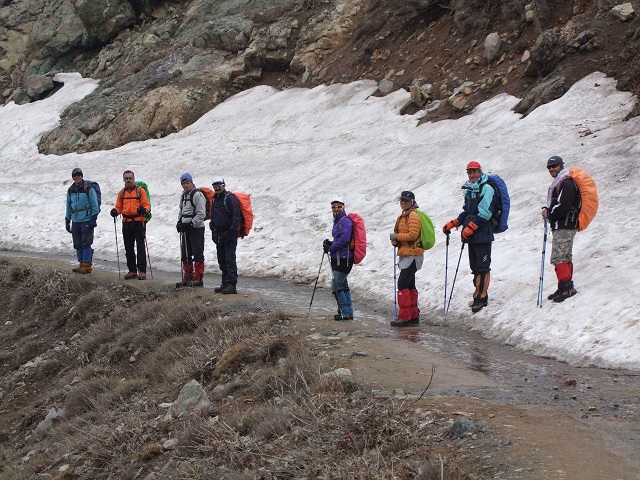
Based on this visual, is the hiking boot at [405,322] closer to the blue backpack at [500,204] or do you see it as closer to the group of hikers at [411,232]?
Answer: the group of hikers at [411,232]

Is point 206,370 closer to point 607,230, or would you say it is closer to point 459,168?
point 607,230

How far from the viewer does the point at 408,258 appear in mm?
11461

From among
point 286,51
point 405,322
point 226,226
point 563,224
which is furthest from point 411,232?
point 286,51

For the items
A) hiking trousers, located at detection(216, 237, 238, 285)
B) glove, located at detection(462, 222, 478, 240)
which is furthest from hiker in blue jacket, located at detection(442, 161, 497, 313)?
hiking trousers, located at detection(216, 237, 238, 285)

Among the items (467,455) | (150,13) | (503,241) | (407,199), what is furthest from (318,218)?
(150,13)

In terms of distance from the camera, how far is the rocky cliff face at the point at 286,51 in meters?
19.8

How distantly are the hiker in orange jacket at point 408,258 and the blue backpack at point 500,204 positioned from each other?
1.15m

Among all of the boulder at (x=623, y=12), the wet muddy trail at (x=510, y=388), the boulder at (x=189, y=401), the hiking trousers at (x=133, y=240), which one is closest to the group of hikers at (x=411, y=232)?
the wet muddy trail at (x=510, y=388)

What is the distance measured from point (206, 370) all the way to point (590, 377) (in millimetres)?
4324

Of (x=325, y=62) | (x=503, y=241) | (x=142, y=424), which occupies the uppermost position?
(x=325, y=62)

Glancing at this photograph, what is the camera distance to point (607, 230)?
12.0 meters

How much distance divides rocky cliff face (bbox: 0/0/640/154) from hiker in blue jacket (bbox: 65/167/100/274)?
1001cm

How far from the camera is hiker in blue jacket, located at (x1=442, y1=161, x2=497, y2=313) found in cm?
1128

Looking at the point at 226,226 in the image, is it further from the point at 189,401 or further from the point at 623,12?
the point at 623,12
